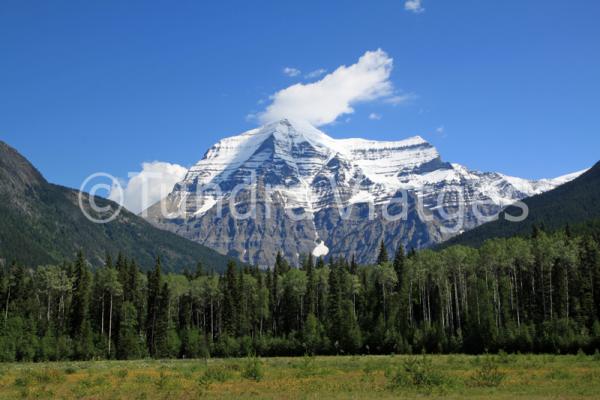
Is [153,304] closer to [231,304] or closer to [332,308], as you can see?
[231,304]

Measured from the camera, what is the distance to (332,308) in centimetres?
13350

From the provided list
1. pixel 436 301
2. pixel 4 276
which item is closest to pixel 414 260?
pixel 436 301

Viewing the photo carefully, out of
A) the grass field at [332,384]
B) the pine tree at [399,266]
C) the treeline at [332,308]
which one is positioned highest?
the pine tree at [399,266]

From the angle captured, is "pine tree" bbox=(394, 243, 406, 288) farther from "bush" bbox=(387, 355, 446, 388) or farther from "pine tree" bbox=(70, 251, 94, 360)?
"bush" bbox=(387, 355, 446, 388)

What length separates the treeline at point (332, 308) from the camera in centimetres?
10856

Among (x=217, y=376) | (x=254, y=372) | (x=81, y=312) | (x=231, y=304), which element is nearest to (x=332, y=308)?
(x=231, y=304)

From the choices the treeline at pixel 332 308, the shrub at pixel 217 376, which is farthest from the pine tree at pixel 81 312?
the shrub at pixel 217 376

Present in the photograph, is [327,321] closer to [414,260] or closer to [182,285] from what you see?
[414,260]

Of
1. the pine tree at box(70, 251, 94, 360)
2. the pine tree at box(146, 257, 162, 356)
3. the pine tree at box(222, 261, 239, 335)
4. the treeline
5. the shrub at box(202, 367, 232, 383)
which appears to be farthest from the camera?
the pine tree at box(222, 261, 239, 335)

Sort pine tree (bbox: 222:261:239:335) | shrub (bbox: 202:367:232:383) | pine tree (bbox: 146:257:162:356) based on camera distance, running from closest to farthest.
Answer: shrub (bbox: 202:367:232:383) → pine tree (bbox: 146:257:162:356) → pine tree (bbox: 222:261:239:335)

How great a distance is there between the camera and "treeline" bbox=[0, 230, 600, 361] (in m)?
109

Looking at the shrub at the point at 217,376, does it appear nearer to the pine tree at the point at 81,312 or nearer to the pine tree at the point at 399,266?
the pine tree at the point at 81,312

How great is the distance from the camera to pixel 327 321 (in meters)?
132

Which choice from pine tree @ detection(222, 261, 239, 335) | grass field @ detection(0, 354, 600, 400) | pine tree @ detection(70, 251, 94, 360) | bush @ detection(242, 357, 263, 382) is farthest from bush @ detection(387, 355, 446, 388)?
pine tree @ detection(222, 261, 239, 335)
